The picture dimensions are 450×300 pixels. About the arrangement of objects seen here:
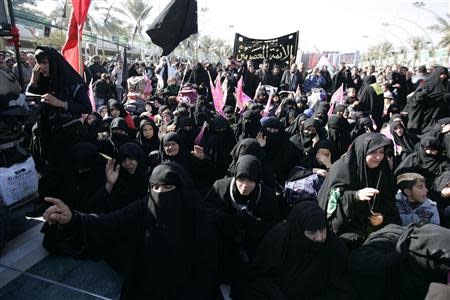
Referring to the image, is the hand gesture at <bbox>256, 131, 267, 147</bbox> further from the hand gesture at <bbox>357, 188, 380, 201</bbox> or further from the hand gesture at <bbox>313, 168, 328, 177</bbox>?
the hand gesture at <bbox>357, 188, 380, 201</bbox>

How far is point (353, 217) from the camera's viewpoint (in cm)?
258

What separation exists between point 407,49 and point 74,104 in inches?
1847

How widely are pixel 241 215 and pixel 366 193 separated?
91 centimetres

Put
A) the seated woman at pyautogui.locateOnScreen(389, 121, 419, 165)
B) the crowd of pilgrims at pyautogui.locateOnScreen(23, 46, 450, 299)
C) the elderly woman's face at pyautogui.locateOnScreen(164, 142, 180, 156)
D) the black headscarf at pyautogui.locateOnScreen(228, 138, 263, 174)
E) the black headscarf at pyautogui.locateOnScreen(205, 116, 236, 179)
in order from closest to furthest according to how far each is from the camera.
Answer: the crowd of pilgrims at pyautogui.locateOnScreen(23, 46, 450, 299) → the black headscarf at pyautogui.locateOnScreen(228, 138, 263, 174) → the elderly woman's face at pyautogui.locateOnScreen(164, 142, 180, 156) → the black headscarf at pyautogui.locateOnScreen(205, 116, 236, 179) → the seated woman at pyautogui.locateOnScreen(389, 121, 419, 165)

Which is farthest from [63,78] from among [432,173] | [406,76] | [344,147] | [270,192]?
[406,76]

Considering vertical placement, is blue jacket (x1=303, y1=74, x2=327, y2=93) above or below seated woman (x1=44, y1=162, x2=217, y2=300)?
above

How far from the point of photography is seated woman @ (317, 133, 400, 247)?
2.56m

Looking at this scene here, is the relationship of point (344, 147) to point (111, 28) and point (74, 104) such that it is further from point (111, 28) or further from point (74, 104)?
point (111, 28)

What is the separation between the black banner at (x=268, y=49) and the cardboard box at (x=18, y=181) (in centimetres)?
973

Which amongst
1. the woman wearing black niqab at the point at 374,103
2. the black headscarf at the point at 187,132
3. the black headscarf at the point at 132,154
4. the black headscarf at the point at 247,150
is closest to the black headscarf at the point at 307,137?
the black headscarf at the point at 247,150

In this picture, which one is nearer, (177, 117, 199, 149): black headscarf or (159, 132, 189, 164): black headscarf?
(159, 132, 189, 164): black headscarf

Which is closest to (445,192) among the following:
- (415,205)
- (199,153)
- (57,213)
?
(415,205)

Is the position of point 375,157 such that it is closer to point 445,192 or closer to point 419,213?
point 419,213

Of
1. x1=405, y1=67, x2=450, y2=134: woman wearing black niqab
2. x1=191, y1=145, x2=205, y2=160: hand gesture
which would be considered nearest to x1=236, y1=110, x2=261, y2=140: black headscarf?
x1=191, y1=145, x2=205, y2=160: hand gesture
